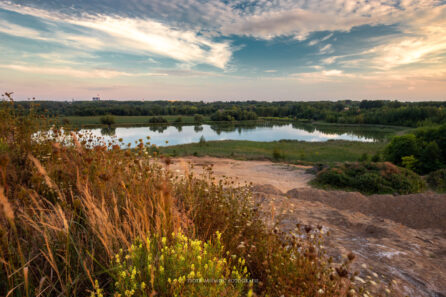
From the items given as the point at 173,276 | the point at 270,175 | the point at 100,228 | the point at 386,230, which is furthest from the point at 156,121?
the point at 173,276

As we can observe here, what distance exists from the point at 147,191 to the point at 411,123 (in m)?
96.0

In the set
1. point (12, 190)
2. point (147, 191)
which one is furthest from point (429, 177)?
point (12, 190)

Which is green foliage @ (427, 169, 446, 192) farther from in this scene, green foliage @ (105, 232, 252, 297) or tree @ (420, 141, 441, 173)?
green foliage @ (105, 232, 252, 297)

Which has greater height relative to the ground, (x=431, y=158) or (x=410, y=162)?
(x=431, y=158)

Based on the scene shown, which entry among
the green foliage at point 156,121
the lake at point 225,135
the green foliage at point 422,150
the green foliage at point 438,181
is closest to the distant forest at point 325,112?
the lake at point 225,135

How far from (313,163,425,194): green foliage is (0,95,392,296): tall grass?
9243 mm

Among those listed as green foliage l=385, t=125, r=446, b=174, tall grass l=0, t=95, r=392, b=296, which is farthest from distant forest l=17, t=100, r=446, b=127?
tall grass l=0, t=95, r=392, b=296

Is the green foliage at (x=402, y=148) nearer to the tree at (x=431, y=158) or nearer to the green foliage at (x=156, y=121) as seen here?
the tree at (x=431, y=158)

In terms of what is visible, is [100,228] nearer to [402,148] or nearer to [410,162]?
[410,162]

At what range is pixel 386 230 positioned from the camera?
4.88m

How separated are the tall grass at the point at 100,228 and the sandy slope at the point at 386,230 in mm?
536

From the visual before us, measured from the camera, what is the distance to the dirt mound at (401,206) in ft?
19.6

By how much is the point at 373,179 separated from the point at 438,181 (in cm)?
327

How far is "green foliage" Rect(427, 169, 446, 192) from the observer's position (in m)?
10.5
